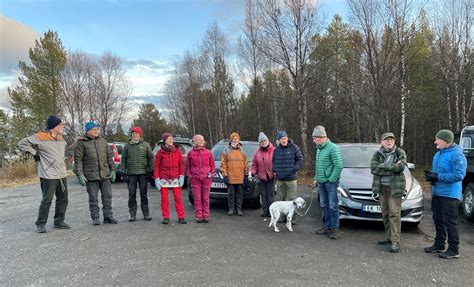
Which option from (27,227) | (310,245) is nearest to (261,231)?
(310,245)

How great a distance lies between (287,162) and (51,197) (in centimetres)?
447

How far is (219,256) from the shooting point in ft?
15.9

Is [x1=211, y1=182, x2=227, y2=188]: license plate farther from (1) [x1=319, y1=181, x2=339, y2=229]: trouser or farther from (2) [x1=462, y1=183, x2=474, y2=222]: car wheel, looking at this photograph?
(2) [x1=462, y1=183, x2=474, y2=222]: car wheel

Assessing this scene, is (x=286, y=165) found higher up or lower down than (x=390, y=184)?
higher up

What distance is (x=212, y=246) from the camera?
5316mm

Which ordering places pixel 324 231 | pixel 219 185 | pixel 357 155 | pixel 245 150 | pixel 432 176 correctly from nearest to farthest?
pixel 432 176
pixel 324 231
pixel 357 155
pixel 219 185
pixel 245 150

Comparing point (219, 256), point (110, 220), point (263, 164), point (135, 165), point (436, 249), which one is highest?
point (135, 165)

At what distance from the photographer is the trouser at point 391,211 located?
5.16 meters

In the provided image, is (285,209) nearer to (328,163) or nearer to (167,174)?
(328,163)

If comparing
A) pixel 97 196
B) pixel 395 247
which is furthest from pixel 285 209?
pixel 97 196

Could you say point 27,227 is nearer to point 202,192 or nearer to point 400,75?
point 202,192

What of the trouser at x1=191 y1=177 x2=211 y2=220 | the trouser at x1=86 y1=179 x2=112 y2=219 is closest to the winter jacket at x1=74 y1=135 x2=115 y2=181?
the trouser at x1=86 y1=179 x2=112 y2=219

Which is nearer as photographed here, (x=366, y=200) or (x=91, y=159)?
(x=366, y=200)

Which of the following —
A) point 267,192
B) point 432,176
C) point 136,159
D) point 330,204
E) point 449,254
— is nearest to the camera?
point 449,254
